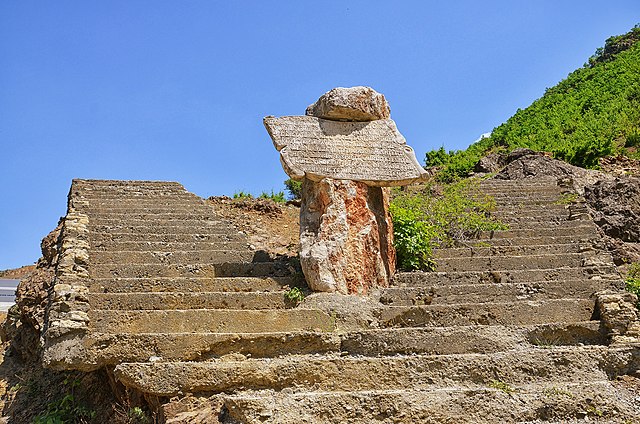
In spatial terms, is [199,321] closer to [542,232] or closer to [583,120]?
[542,232]

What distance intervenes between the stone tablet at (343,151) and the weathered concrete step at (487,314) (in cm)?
169

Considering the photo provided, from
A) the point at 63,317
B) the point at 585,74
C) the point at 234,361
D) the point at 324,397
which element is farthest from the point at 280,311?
the point at 585,74

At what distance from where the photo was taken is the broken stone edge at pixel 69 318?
5676mm

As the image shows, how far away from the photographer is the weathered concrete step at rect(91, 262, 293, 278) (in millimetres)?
7461

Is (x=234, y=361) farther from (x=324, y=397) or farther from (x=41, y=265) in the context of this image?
(x=41, y=265)

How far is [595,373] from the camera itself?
575cm

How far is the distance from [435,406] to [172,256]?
4.17 m

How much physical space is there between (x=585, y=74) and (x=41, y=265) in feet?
104

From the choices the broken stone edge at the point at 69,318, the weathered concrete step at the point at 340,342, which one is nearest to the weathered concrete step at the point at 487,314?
the weathered concrete step at the point at 340,342

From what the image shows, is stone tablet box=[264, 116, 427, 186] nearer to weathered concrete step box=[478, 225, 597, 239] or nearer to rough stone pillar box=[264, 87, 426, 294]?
rough stone pillar box=[264, 87, 426, 294]

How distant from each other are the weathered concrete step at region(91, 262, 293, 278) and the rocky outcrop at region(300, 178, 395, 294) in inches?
24.5

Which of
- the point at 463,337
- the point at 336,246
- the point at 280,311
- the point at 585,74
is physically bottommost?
the point at 463,337

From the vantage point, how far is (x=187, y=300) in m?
6.63

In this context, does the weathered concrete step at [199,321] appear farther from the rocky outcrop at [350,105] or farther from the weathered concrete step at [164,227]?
the weathered concrete step at [164,227]
